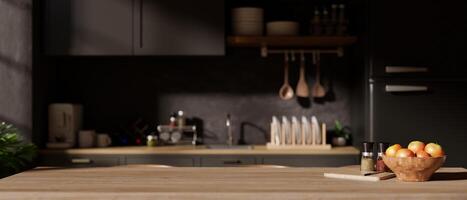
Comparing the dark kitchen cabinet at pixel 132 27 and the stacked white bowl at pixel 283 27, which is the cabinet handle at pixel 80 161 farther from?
the stacked white bowl at pixel 283 27

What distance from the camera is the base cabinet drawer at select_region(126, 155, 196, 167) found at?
443 cm

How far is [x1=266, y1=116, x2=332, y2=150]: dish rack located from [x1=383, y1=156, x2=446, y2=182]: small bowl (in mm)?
2011

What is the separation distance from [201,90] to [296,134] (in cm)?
86

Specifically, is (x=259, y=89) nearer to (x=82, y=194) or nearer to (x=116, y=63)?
(x=116, y=63)

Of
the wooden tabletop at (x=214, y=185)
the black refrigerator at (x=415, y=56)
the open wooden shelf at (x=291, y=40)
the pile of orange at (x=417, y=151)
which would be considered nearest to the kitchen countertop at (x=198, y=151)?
the black refrigerator at (x=415, y=56)

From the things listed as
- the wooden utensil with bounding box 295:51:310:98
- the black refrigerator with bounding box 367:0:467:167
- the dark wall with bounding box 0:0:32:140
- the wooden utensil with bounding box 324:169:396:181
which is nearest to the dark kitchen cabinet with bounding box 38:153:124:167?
the dark wall with bounding box 0:0:32:140

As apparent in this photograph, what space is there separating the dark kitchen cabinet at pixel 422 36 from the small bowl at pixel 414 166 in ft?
5.88

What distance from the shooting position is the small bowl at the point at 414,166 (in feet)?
8.25

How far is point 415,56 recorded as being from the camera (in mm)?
4320

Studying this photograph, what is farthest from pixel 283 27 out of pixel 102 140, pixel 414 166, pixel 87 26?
pixel 414 166

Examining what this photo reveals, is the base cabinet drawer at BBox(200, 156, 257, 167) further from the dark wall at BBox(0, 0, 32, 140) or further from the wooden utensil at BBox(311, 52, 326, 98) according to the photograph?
the dark wall at BBox(0, 0, 32, 140)

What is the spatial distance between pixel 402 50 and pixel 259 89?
1.21m

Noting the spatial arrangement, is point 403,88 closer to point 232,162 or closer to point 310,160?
point 310,160

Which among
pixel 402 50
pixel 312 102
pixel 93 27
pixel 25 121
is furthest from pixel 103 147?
pixel 402 50
